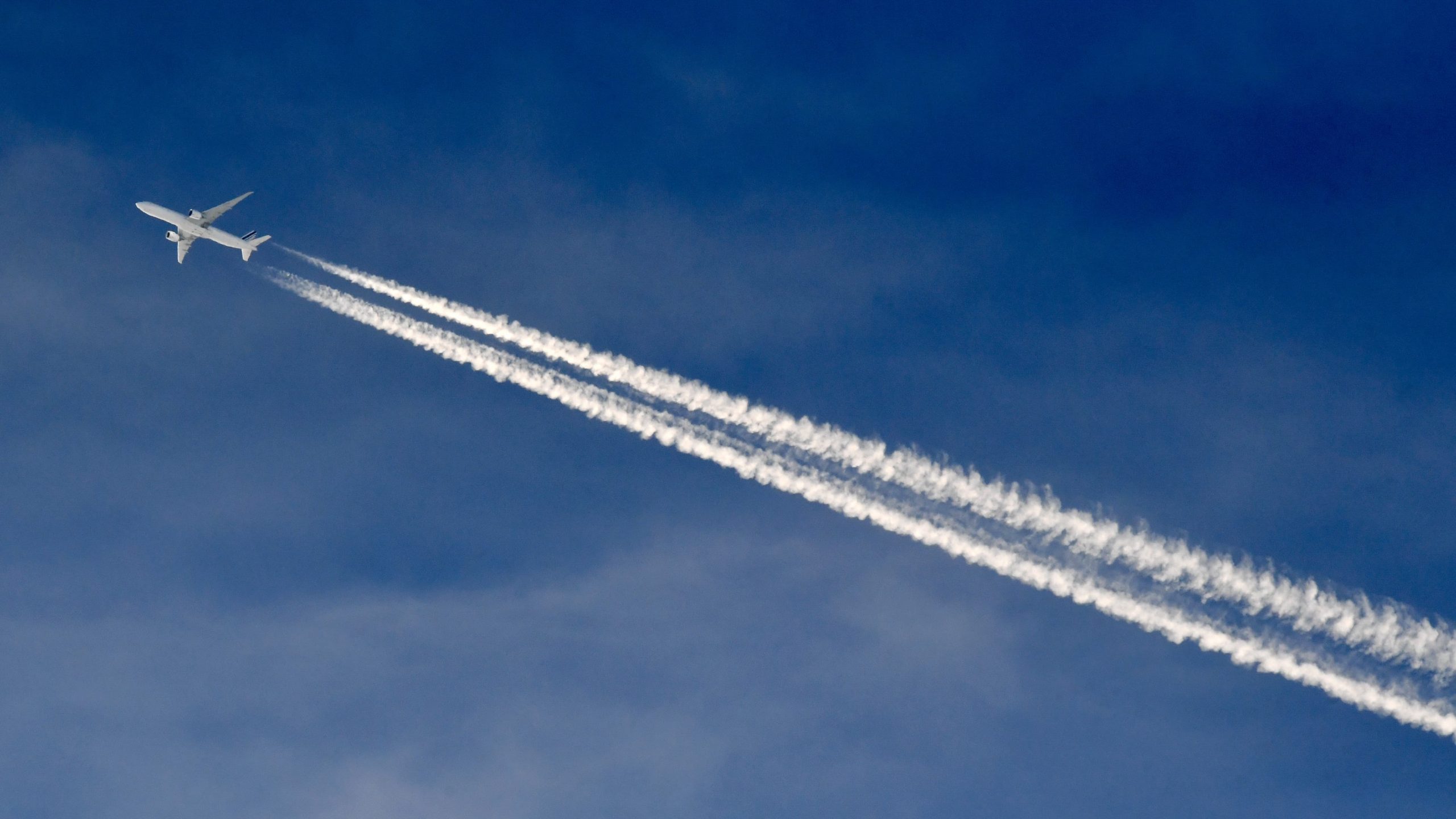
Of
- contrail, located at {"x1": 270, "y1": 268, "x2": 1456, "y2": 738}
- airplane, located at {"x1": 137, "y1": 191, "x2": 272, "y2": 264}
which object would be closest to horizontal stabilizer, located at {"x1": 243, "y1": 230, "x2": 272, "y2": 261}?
airplane, located at {"x1": 137, "y1": 191, "x2": 272, "y2": 264}

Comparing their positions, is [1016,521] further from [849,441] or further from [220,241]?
[220,241]

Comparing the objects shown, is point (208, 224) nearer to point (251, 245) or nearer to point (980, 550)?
point (251, 245)

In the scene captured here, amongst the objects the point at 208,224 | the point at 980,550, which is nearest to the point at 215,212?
the point at 208,224

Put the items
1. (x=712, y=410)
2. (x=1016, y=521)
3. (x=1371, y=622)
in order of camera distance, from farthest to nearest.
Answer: (x=712, y=410) → (x=1016, y=521) → (x=1371, y=622)

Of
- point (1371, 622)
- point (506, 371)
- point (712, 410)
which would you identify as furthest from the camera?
point (506, 371)

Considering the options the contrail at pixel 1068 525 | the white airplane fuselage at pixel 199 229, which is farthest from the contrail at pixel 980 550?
the white airplane fuselage at pixel 199 229

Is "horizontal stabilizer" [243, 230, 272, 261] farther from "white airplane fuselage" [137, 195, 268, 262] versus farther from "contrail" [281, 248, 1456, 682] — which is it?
"contrail" [281, 248, 1456, 682]

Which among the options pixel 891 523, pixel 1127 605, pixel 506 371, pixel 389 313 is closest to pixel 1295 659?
pixel 1127 605

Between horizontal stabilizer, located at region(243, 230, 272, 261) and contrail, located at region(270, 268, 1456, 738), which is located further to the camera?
horizontal stabilizer, located at region(243, 230, 272, 261)
